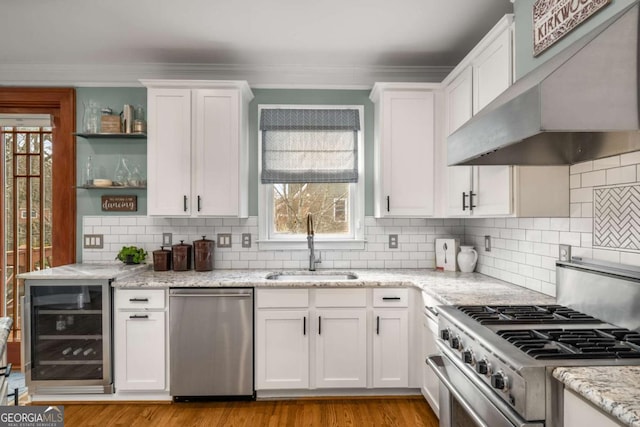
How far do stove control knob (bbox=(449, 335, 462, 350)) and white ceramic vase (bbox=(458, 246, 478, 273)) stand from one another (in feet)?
4.69

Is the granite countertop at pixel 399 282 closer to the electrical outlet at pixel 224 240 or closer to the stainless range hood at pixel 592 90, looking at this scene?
the electrical outlet at pixel 224 240

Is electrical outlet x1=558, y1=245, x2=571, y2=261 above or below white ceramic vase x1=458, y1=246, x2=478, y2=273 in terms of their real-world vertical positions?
above

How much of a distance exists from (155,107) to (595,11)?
2792mm

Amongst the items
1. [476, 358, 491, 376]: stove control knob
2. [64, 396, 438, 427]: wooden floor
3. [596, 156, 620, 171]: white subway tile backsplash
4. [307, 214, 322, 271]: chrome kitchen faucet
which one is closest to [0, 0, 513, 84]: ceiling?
[596, 156, 620, 171]: white subway tile backsplash

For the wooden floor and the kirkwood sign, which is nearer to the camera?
the kirkwood sign

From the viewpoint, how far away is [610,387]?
1074 millimetres

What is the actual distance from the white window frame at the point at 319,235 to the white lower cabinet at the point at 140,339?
100 centimetres

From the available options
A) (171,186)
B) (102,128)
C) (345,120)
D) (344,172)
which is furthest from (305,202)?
(102,128)

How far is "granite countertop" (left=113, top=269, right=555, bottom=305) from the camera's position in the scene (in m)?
2.24

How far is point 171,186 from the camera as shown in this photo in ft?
10.1

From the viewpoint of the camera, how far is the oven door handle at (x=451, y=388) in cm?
153

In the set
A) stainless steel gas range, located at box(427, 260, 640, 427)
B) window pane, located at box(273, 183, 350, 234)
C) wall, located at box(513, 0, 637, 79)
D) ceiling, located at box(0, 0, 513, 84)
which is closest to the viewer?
stainless steel gas range, located at box(427, 260, 640, 427)

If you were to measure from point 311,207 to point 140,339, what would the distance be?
1.70 meters

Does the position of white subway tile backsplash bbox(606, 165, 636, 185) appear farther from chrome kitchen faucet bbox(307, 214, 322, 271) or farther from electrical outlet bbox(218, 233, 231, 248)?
electrical outlet bbox(218, 233, 231, 248)
